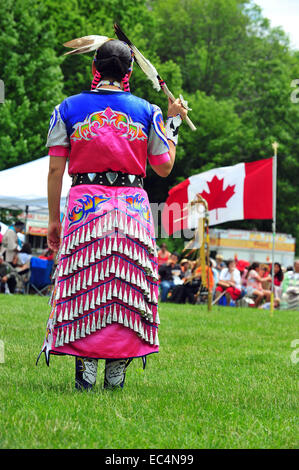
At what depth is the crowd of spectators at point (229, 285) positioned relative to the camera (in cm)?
1853

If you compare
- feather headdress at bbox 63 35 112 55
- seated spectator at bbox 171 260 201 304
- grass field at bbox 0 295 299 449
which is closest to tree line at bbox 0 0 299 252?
seated spectator at bbox 171 260 201 304

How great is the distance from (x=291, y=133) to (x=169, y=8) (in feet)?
53.7

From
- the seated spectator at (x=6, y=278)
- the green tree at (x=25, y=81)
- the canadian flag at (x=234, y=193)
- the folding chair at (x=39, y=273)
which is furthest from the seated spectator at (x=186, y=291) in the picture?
the green tree at (x=25, y=81)

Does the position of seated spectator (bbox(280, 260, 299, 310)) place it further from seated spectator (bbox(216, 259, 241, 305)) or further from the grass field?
the grass field

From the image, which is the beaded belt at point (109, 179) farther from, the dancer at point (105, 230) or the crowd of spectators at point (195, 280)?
the crowd of spectators at point (195, 280)

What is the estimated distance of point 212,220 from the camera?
16656 millimetres

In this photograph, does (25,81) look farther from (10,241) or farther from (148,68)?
(148,68)

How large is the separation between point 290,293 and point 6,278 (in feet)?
23.9

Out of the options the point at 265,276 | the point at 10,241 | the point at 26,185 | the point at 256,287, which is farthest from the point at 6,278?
the point at 265,276

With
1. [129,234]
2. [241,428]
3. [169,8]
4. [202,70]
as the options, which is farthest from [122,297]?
[169,8]

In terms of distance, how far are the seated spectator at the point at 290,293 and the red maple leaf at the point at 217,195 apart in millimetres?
3336

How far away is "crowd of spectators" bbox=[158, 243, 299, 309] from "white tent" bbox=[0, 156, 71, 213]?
3993 mm

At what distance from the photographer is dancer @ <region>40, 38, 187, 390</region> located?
425 centimetres

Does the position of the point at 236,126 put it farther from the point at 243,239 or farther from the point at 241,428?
the point at 241,428
